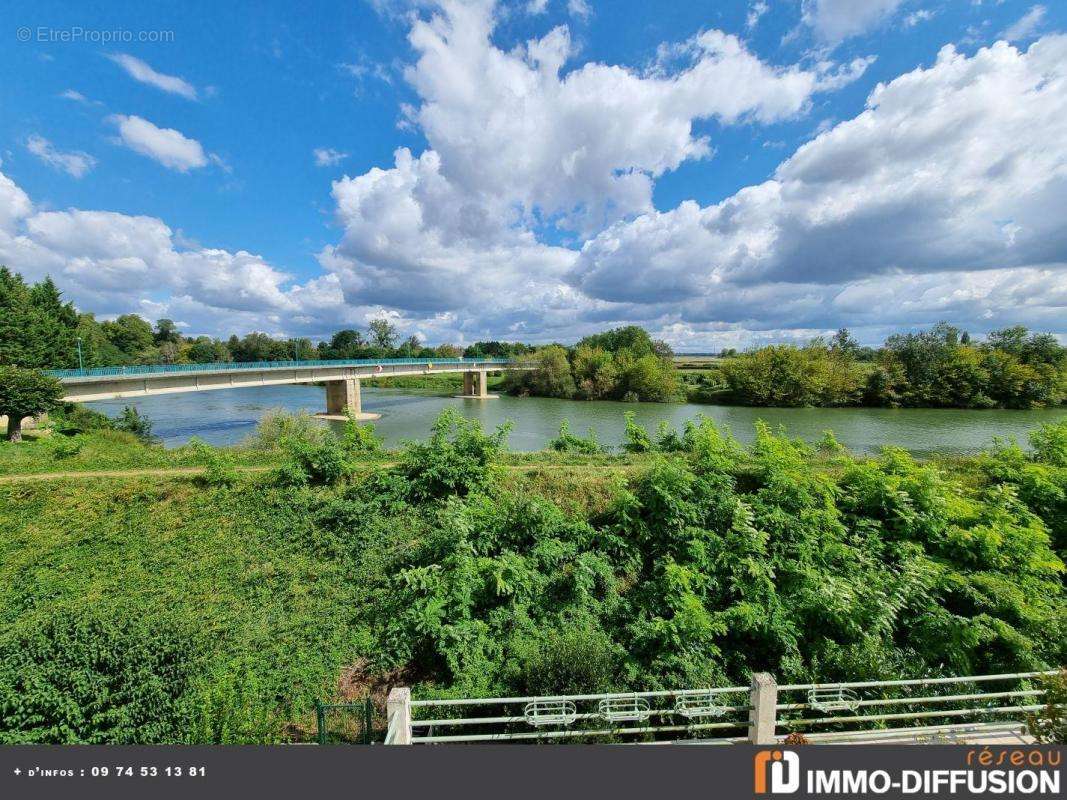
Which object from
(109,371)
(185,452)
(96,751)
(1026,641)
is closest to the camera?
(96,751)

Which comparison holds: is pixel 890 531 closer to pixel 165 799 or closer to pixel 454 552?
pixel 454 552

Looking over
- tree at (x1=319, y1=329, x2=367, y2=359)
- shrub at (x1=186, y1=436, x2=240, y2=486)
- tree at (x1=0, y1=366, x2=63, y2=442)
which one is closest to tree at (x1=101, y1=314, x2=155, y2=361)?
tree at (x1=319, y1=329, x2=367, y2=359)

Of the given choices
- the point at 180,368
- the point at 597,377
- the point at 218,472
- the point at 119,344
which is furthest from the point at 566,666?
the point at 119,344

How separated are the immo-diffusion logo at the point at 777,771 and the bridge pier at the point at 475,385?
58498 mm

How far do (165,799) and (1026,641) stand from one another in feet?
39.4

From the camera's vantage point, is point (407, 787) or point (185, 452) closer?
point (407, 787)

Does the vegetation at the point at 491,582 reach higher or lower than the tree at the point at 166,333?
lower

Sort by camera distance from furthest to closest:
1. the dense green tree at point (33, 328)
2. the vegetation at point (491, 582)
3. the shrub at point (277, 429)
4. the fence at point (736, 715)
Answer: the dense green tree at point (33, 328), the shrub at point (277, 429), the vegetation at point (491, 582), the fence at point (736, 715)

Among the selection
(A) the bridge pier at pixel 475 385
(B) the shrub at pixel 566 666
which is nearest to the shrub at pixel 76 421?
(B) the shrub at pixel 566 666

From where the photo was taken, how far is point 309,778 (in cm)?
432

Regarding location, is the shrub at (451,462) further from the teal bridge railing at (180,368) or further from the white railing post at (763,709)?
the teal bridge railing at (180,368)

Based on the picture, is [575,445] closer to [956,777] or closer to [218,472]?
[218,472]

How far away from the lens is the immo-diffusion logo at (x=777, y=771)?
4.32 metres

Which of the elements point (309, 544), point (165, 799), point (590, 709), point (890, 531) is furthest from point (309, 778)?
point (890, 531)
